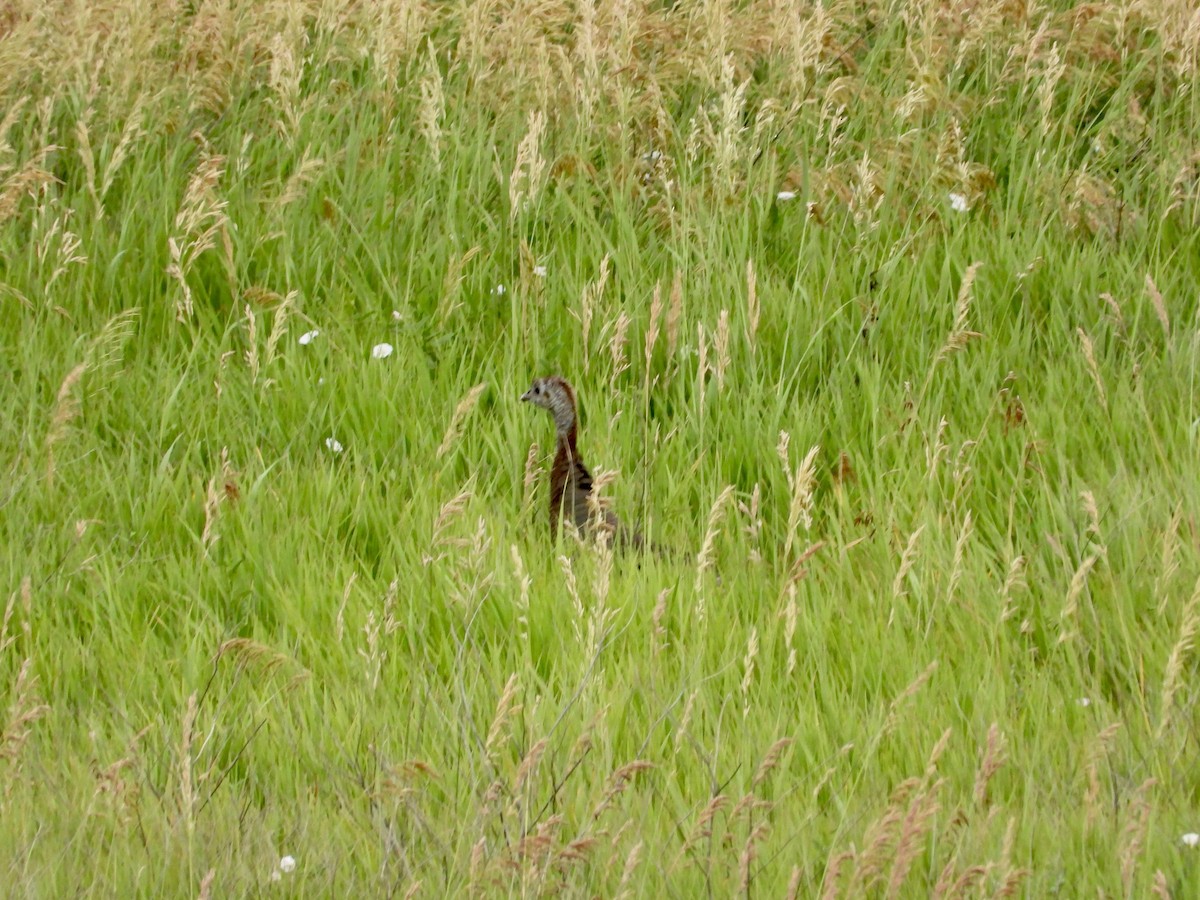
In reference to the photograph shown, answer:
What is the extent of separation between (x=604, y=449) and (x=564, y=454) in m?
0.15

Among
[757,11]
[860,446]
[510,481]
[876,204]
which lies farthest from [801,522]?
[757,11]

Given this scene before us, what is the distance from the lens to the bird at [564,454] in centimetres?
436

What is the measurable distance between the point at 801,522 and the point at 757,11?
3.02m

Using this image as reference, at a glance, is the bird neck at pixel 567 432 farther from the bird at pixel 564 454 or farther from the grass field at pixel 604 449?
the grass field at pixel 604 449

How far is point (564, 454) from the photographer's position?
4.47m

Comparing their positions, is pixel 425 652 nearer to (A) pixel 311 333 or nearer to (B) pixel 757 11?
(A) pixel 311 333

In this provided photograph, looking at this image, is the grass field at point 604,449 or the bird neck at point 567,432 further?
the bird neck at point 567,432

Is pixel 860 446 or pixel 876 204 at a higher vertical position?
pixel 876 204

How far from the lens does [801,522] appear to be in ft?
12.9

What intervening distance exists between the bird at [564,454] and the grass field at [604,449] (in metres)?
0.10

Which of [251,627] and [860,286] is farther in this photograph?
[860,286]

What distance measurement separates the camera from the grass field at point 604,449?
275cm

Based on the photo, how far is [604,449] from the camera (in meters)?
4.39

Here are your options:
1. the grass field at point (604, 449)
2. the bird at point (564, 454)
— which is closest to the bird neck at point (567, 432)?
the bird at point (564, 454)
